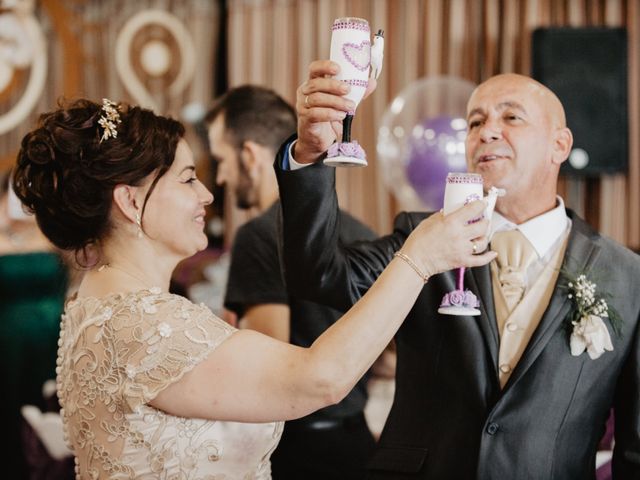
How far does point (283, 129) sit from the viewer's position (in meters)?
3.07

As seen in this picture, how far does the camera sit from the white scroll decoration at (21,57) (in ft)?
20.9

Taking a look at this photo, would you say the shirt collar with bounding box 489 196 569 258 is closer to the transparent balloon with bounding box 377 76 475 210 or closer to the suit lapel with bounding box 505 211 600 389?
the suit lapel with bounding box 505 211 600 389

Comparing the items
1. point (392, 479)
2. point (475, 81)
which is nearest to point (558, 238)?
point (392, 479)

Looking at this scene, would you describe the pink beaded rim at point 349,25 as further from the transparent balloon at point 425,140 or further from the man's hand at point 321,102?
the transparent balloon at point 425,140

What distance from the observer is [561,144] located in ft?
8.16

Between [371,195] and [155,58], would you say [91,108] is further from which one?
[155,58]

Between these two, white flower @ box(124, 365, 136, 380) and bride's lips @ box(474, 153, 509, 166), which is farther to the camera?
bride's lips @ box(474, 153, 509, 166)

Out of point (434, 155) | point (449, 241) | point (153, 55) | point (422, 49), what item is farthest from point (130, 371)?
point (153, 55)

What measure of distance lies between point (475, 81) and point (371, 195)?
1034 millimetres

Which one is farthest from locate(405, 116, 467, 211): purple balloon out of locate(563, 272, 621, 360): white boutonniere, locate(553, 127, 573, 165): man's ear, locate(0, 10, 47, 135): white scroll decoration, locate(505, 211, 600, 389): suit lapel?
locate(0, 10, 47, 135): white scroll decoration

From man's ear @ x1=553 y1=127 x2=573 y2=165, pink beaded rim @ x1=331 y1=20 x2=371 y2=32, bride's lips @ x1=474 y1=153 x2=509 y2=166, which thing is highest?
pink beaded rim @ x1=331 y1=20 x2=371 y2=32

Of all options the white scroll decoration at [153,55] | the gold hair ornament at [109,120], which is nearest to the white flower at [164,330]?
the gold hair ornament at [109,120]

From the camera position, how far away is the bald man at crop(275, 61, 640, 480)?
6.77ft

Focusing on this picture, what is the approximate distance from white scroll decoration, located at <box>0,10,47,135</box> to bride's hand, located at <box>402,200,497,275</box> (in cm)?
531
